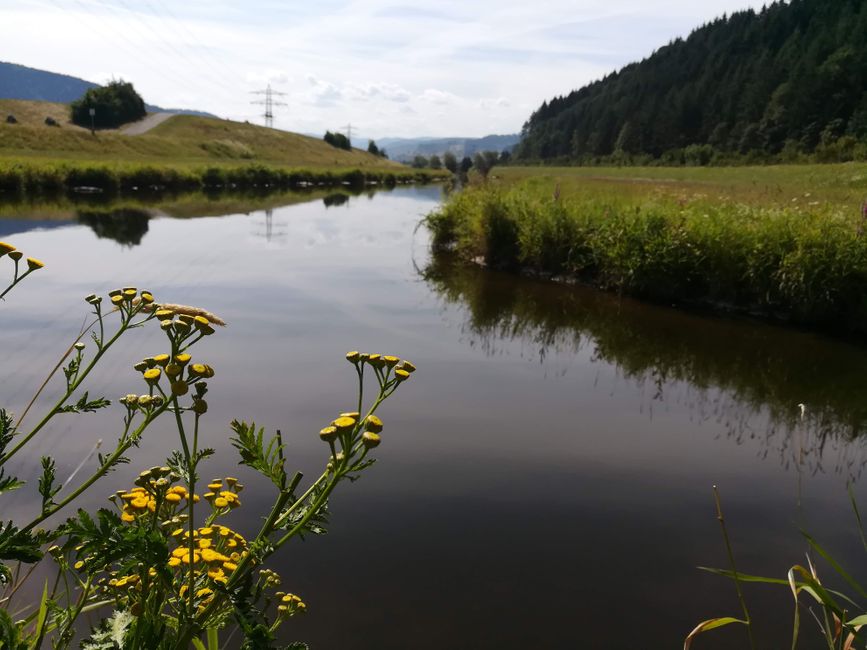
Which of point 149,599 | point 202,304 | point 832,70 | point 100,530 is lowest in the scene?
point 202,304

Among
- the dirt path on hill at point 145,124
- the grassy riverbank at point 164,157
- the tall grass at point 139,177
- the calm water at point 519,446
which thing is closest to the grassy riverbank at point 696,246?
the calm water at point 519,446

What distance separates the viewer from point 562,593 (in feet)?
13.8

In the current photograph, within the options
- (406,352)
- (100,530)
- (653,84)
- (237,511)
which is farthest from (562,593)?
(653,84)

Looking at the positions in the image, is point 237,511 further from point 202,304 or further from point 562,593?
point 202,304

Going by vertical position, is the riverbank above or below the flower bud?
below

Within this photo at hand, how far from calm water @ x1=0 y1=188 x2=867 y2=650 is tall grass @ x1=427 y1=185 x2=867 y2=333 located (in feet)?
2.64

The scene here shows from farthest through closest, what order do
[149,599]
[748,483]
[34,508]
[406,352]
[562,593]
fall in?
[406,352], [748,483], [34,508], [562,593], [149,599]

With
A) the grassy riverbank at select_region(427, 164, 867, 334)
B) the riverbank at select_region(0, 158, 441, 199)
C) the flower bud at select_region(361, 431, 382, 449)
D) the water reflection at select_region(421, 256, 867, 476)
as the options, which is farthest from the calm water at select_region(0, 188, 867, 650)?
the riverbank at select_region(0, 158, 441, 199)

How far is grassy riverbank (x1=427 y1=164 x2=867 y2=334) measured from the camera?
10.6 meters

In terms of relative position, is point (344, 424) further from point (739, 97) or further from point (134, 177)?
point (739, 97)

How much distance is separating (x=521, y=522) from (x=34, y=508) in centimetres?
368

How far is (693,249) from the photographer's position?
12148 mm

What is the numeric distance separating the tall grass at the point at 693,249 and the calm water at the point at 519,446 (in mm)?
805

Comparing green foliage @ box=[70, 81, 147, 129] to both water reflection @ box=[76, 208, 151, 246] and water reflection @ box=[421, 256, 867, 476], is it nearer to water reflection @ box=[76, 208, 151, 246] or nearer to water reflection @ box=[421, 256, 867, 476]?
water reflection @ box=[76, 208, 151, 246]
